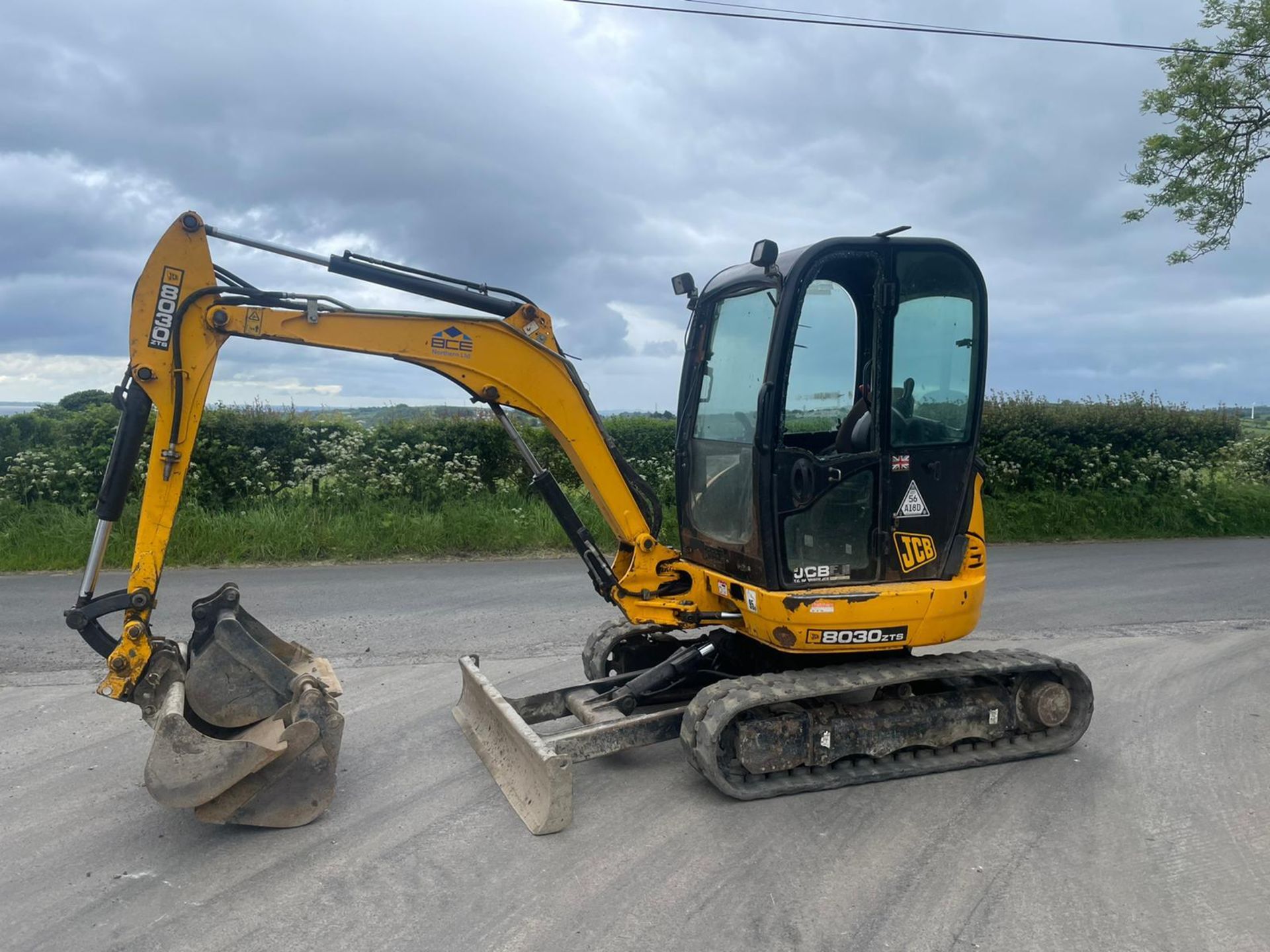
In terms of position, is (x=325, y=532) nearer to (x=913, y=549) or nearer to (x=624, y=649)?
(x=624, y=649)

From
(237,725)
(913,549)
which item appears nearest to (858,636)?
(913,549)

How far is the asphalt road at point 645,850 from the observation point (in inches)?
137

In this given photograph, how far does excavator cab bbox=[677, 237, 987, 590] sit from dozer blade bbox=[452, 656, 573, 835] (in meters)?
1.40

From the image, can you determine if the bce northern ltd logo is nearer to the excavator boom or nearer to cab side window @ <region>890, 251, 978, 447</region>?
the excavator boom

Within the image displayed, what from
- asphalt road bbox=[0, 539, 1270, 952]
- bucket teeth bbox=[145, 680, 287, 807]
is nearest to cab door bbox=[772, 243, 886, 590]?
asphalt road bbox=[0, 539, 1270, 952]

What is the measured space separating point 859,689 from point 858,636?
10.4 inches

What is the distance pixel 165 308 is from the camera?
442 cm

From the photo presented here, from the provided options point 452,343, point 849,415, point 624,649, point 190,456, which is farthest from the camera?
point 624,649

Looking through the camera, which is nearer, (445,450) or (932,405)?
(932,405)

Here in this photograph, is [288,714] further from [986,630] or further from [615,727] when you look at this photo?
[986,630]

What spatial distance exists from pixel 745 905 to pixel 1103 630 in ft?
18.6

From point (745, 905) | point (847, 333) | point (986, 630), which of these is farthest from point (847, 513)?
point (986, 630)

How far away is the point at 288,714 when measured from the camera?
461cm

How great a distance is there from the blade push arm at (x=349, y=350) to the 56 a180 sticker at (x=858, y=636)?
2.87 ft
